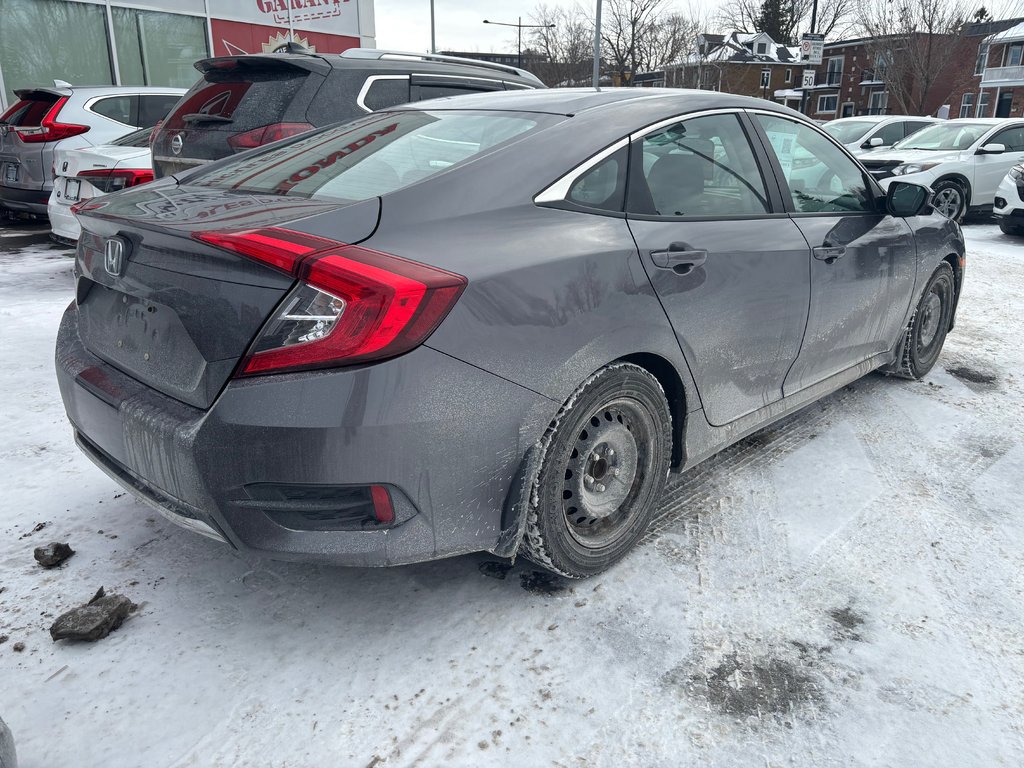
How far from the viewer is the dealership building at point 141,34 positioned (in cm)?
1446

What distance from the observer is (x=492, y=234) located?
221 cm

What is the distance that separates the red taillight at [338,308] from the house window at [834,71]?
73.5m

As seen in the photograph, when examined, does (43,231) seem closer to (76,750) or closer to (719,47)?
(76,750)

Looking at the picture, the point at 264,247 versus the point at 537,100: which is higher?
the point at 537,100

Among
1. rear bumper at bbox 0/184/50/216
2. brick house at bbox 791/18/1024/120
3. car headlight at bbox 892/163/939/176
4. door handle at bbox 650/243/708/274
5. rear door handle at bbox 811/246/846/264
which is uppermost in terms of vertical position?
brick house at bbox 791/18/1024/120

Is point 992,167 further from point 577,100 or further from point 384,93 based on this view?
point 577,100

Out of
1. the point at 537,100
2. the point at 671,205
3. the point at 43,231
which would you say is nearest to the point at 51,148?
the point at 43,231

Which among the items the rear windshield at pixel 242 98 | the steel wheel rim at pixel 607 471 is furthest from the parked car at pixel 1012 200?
the steel wheel rim at pixel 607 471

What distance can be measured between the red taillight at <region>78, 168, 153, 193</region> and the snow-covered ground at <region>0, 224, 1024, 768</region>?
4083 mm

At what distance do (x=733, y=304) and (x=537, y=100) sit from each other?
3.46 ft

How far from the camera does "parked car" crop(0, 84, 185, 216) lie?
859 centimetres

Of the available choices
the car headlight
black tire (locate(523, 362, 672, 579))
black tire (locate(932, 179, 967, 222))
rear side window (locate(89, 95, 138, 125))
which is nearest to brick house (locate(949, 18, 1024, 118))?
black tire (locate(932, 179, 967, 222))

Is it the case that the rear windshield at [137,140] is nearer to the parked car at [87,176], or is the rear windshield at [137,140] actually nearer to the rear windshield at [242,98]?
the parked car at [87,176]

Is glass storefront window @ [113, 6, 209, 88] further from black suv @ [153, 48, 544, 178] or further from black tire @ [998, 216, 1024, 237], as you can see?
black tire @ [998, 216, 1024, 237]
